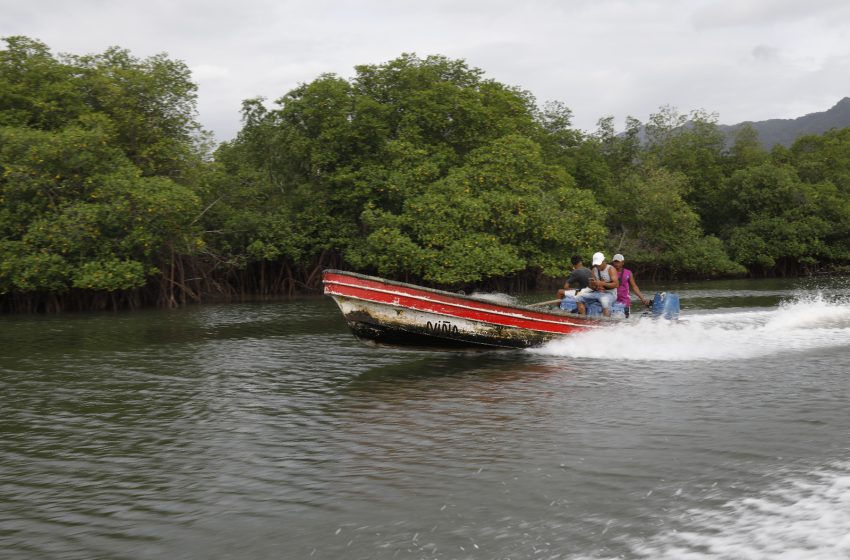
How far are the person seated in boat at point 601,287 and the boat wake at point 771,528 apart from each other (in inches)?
Answer: 389

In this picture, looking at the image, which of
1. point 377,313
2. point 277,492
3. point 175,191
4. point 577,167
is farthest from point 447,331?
point 577,167

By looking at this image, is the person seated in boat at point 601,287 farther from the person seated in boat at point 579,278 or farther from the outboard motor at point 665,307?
the outboard motor at point 665,307

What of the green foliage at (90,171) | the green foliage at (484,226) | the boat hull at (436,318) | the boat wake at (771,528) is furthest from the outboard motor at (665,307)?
the green foliage at (90,171)

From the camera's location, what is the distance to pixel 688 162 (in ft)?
227

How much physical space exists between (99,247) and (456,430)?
26.3 meters

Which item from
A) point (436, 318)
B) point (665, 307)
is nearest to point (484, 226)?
point (665, 307)

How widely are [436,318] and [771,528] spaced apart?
10138mm

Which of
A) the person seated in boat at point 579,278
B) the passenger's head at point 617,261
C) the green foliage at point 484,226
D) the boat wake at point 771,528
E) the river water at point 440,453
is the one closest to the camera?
the boat wake at point 771,528

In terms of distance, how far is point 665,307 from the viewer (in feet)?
60.0

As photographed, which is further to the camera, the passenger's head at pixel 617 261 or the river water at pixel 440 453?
the passenger's head at pixel 617 261

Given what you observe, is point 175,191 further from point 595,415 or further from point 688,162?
point 688,162

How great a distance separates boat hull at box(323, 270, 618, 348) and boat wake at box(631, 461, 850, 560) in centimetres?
921

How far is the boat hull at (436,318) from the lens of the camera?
16.2 meters

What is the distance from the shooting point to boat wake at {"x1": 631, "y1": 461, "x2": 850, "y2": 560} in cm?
648
